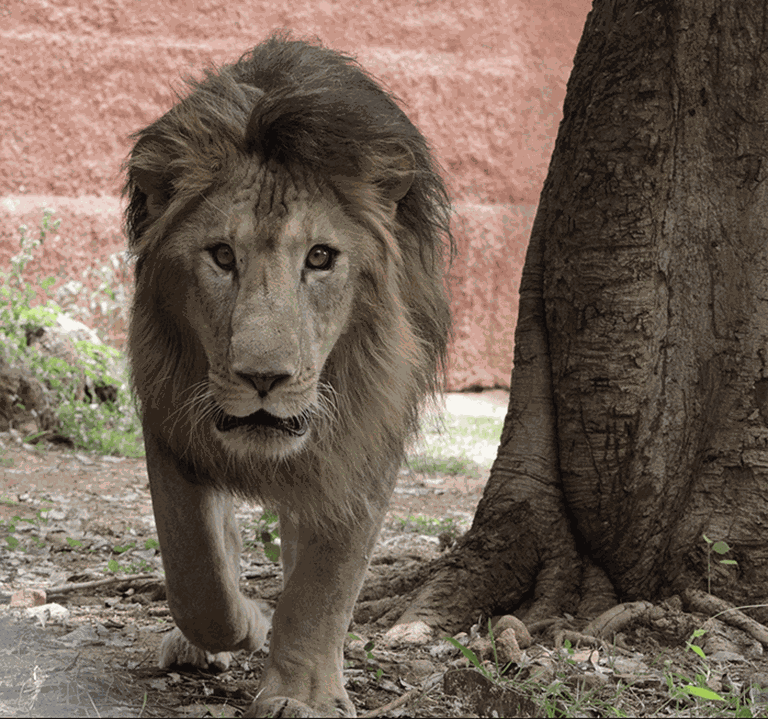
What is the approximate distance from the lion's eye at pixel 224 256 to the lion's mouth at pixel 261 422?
0.35 metres

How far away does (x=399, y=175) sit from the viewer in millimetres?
2486

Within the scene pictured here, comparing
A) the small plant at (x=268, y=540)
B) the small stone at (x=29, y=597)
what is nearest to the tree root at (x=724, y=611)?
the small plant at (x=268, y=540)

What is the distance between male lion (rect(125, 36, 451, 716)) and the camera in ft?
7.27

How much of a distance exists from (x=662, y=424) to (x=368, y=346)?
1108mm

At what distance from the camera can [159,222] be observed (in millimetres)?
2400

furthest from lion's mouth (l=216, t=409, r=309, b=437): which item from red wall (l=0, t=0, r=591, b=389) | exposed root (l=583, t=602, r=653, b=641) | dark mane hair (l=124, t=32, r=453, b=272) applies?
red wall (l=0, t=0, r=591, b=389)

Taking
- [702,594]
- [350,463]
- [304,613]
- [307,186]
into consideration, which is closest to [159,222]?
[307,186]

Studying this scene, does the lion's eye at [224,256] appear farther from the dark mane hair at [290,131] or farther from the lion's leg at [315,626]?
the lion's leg at [315,626]

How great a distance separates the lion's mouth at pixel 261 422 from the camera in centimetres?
220

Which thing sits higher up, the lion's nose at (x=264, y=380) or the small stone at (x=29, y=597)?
the lion's nose at (x=264, y=380)

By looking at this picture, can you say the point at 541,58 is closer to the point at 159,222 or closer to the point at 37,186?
the point at 37,186

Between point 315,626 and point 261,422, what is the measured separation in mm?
560

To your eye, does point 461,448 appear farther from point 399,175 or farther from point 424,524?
point 399,175

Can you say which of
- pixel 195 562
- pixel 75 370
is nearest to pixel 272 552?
pixel 195 562
